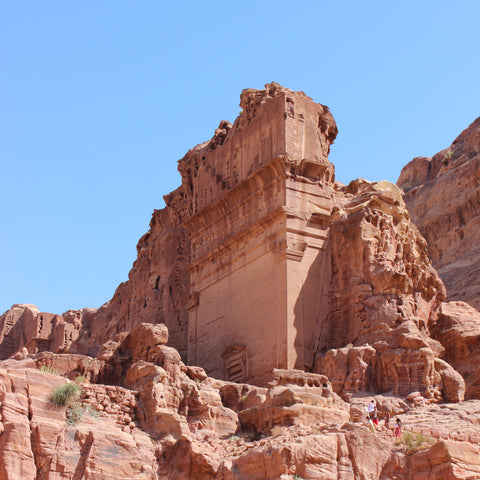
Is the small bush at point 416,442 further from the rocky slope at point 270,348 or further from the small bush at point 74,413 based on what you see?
the small bush at point 74,413

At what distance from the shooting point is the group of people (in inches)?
873

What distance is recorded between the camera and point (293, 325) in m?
29.9

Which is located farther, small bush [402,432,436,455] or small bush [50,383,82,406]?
small bush [402,432,436,455]

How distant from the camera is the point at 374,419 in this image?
76.9 ft

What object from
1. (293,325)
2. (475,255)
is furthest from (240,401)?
A: (475,255)

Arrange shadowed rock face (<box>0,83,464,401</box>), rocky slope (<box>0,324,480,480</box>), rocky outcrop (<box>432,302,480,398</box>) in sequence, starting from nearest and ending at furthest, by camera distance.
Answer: rocky slope (<box>0,324,480,480</box>) < shadowed rock face (<box>0,83,464,401</box>) < rocky outcrop (<box>432,302,480,398</box>)

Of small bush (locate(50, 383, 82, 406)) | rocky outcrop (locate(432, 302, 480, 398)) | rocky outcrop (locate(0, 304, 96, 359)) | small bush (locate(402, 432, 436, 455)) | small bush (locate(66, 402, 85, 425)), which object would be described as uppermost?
rocky outcrop (locate(0, 304, 96, 359))

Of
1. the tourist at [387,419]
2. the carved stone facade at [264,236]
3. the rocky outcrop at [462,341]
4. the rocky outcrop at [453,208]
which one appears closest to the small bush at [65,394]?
the tourist at [387,419]

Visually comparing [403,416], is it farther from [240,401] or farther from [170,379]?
[170,379]

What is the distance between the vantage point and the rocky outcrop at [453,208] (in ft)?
157

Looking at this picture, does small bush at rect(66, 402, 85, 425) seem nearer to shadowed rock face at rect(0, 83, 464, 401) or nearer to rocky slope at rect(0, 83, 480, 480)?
rocky slope at rect(0, 83, 480, 480)

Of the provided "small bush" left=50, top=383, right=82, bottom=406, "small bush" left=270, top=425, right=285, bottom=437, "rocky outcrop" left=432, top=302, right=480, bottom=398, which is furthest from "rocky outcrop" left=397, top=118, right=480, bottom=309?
"small bush" left=50, top=383, right=82, bottom=406

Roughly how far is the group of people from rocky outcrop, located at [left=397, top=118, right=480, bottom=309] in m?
19.3

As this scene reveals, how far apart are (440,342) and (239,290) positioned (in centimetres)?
616
